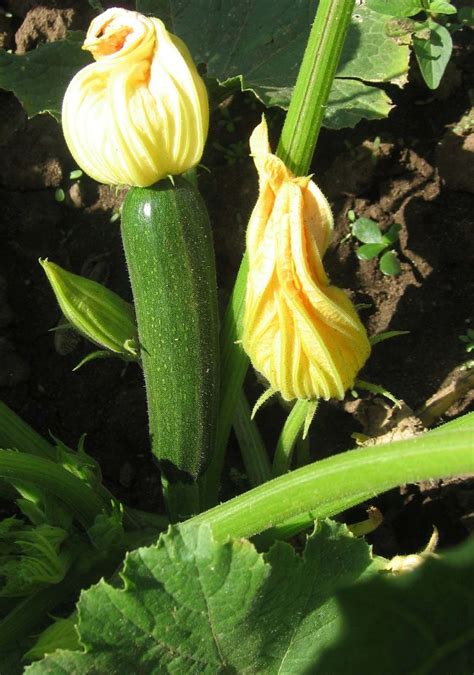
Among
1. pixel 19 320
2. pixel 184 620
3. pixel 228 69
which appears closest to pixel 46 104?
pixel 228 69

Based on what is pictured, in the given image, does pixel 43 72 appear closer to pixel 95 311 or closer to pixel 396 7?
pixel 95 311

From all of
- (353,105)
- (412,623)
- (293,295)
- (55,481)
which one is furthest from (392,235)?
(412,623)

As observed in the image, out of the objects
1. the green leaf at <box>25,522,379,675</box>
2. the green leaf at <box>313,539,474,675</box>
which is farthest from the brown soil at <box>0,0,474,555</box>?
the green leaf at <box>313,539,474,675</box>

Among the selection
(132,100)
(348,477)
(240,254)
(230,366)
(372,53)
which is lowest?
(240,254)

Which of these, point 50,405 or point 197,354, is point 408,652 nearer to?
point 197,354

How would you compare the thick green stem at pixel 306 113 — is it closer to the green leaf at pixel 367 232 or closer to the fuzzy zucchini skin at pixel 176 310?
the fuzzy zucchini skin at pixel 176 310

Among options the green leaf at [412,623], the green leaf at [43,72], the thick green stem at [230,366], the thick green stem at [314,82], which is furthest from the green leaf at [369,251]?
the green leaf at [412,623]
